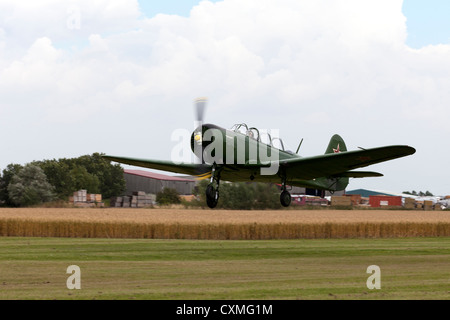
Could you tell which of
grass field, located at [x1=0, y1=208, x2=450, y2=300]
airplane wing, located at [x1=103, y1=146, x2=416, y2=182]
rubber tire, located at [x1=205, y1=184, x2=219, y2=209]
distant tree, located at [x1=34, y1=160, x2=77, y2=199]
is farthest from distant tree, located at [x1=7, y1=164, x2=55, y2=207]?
rubber tire, located at [x1=205, y1=184, x2=219, y2=209]

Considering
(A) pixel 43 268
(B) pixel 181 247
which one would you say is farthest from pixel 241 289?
(B) pixel 181 247

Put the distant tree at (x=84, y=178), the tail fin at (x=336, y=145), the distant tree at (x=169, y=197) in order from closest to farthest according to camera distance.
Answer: the tail fin at (x=336, y=145) → the distant tree at (x=169, y=197) → the distant tree at (x=84, y=178)

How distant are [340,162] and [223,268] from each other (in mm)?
10926

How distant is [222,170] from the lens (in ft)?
79.3

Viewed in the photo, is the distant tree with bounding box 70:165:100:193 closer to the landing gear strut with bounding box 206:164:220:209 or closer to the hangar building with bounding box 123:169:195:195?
the hangar building with bounding box 123:169:195:195

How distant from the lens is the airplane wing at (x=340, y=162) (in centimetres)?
2207

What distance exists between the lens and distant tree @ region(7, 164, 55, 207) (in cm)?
6712

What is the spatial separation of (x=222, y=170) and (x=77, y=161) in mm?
75387

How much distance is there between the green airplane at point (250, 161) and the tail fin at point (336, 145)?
23.1ft

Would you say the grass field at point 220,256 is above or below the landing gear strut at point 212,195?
below

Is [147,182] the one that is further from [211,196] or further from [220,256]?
[211,196]

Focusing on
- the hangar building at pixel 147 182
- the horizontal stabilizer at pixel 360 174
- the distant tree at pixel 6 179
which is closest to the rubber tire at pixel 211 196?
the horizontal stabilizer at pixel 360 174

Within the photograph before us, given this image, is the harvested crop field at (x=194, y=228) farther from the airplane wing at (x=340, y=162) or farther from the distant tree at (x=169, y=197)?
the airplane wing at (x=340, y=162)

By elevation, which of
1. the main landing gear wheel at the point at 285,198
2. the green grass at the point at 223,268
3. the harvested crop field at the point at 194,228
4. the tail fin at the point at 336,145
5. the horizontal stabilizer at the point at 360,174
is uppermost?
the tail fin at the point at 336,145
